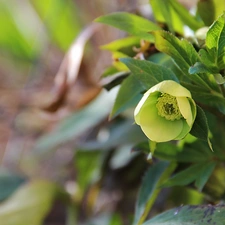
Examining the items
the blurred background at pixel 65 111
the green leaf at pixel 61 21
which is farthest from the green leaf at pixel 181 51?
the green leaf at pixel 61 21

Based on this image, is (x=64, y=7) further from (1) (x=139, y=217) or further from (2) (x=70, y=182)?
(1) (x=139, y=217)

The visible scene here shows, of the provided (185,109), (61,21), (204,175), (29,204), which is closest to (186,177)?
(204,175)

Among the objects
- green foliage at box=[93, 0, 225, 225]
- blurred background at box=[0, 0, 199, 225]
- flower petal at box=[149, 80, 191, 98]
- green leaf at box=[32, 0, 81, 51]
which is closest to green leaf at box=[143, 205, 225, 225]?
green foliage at box=[93, 0, 225, 225]

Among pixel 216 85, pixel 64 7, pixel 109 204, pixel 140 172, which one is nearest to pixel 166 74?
pixel 216 85

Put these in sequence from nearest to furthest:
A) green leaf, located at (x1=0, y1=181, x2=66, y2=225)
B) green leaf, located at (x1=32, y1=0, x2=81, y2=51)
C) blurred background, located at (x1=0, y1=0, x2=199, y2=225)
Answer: green leaf, located at (x1=0, y1=181, x2=66, y2=225) < blurred background, located at (x1=0, y1=0, x2=199, y2=225) < green leaf, located at (x1=32, y1=0, x2=81, y2=51)

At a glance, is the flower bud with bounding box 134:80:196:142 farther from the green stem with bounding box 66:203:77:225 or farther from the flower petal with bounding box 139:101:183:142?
the green stem with bounding box 66:203:77:225

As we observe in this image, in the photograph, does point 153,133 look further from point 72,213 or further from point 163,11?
point 72,213
